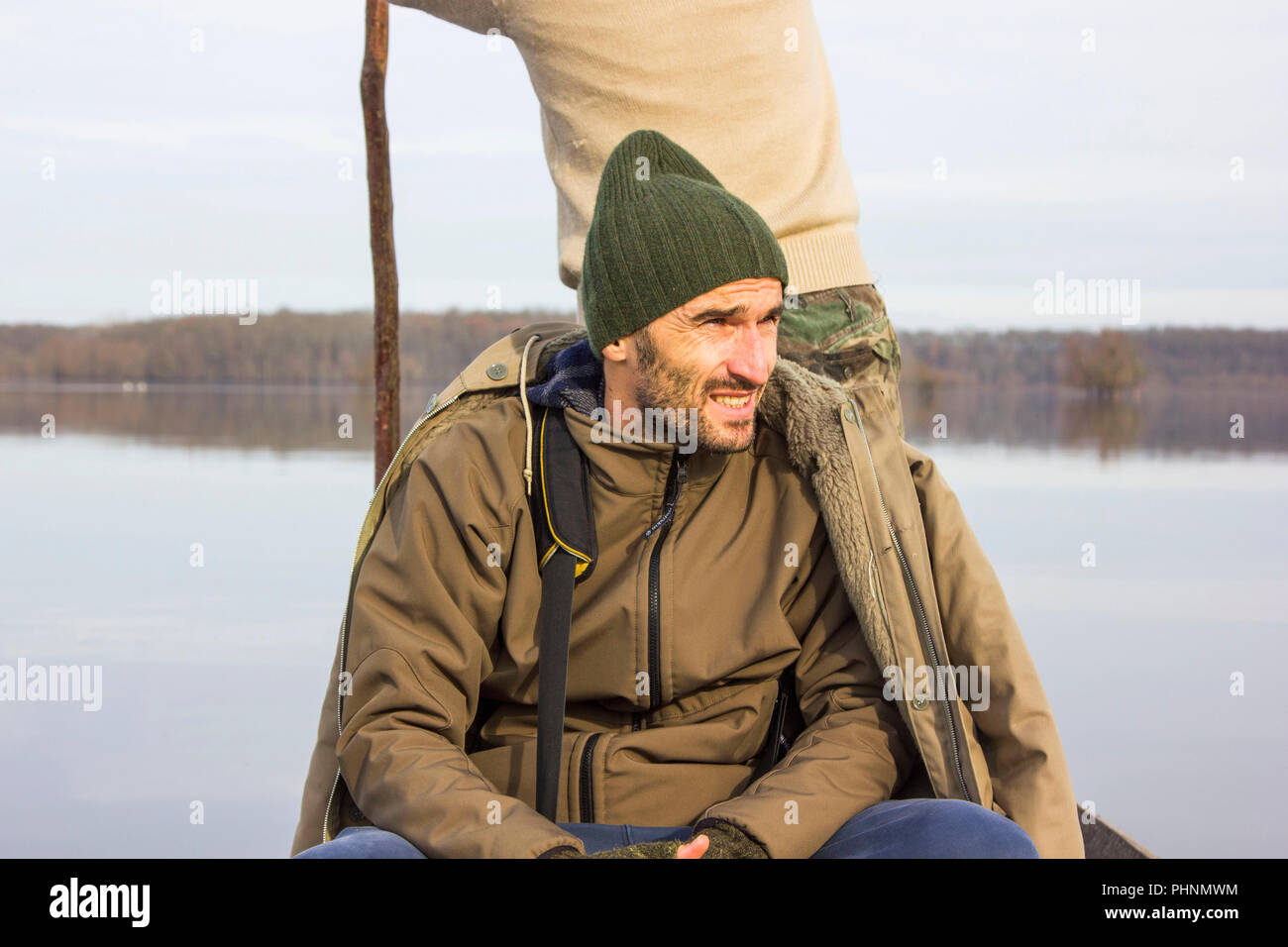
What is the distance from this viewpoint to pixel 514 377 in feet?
6.76

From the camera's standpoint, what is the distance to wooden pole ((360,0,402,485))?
15.7 ft

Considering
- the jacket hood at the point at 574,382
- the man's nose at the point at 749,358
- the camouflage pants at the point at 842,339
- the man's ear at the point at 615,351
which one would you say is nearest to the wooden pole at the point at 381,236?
the camouflage pants at the point at 842,339

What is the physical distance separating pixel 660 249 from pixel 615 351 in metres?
0.17

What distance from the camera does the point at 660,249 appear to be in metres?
1.93

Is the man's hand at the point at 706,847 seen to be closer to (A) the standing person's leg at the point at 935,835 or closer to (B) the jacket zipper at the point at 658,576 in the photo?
(A) the standing person's leg at the point at 935,835

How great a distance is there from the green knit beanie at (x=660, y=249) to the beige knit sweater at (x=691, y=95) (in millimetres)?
499

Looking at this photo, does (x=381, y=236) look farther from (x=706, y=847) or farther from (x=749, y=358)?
(x=706, y=847)

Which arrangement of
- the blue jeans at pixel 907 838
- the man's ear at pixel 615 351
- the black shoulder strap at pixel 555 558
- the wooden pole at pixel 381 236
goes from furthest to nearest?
the wooden pole at pixel 381 236 < the man's ear at pixel 615 351 < the black shoulder strap at pixel 555 558 < the blue jeans at pixel 907 838

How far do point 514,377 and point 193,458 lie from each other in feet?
44.1

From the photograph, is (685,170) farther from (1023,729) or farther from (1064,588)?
(1064,588)

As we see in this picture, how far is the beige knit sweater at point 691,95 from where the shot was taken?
2438 millimetres
